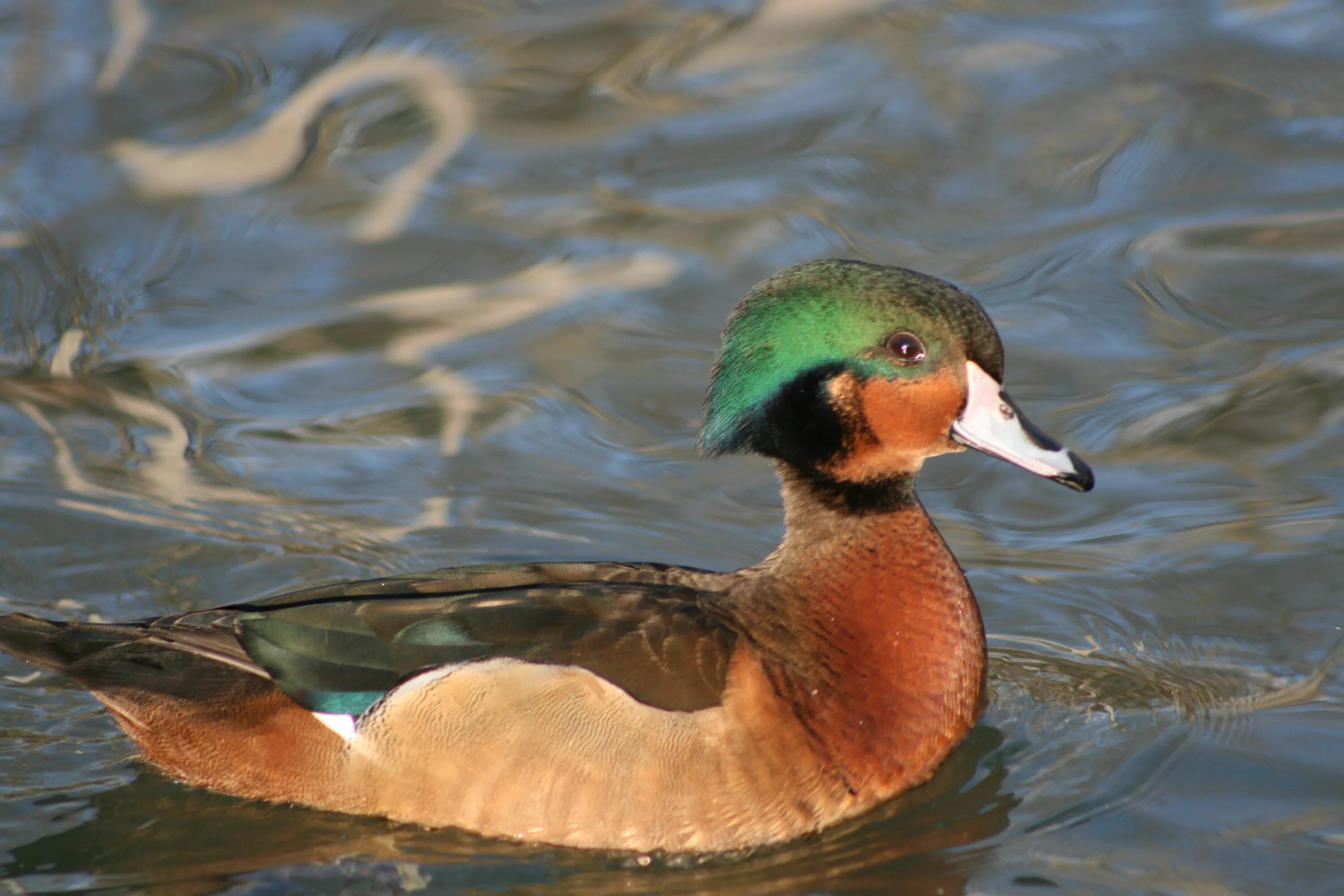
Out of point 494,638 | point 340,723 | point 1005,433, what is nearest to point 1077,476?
point 1005,433

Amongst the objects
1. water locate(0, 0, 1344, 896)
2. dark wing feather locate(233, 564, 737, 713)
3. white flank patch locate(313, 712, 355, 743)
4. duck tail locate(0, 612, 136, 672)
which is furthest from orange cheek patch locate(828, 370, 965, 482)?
duck tail locate(0, 612, 136, 672)

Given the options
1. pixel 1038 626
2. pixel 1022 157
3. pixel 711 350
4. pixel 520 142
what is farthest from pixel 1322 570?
pixel 520 142

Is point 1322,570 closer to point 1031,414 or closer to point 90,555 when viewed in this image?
point 1031,414

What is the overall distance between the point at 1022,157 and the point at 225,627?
5643 millimetres

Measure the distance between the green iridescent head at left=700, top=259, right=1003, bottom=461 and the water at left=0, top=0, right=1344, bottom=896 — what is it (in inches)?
46.1

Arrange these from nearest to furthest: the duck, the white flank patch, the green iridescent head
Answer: the duck, the white flank patch, the green iridescent head

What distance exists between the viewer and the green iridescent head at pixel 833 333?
5.15m

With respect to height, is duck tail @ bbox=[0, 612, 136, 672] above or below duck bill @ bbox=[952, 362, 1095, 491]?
below

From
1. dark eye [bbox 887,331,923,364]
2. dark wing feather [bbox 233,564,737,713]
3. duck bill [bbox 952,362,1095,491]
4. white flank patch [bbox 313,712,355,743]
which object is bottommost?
white flank patch [bbox 313,712,355,743]

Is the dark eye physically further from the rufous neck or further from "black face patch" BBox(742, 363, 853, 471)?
the rufous neck

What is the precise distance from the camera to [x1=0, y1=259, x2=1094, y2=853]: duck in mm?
4875

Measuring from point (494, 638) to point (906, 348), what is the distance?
141 cm

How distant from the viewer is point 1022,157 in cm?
946

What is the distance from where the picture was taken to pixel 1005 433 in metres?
5.24
